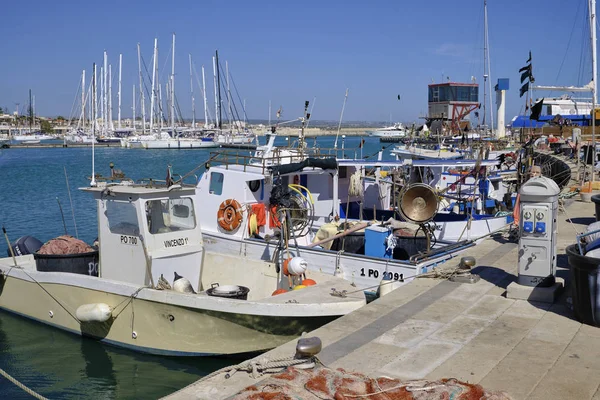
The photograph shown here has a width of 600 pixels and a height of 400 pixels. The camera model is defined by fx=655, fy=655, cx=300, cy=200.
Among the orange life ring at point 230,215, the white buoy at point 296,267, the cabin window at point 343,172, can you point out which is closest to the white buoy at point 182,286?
the white buoy at point 296,267

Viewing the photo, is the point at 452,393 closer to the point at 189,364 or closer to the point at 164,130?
the point at 189,364

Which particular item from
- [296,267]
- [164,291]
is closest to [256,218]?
[296,267]

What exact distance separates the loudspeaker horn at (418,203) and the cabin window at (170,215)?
12.0 ft

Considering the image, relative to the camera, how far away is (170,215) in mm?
10992

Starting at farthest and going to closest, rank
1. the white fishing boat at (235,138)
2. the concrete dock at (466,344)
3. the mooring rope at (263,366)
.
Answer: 1. the white fishing boat at (235,138)
2. the mooring rope at (263,366)
3. the concrete dock at (466,344)

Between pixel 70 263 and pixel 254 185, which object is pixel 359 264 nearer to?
pixel 254 185

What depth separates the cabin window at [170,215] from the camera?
35.2 feet

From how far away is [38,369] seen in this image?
411 inches

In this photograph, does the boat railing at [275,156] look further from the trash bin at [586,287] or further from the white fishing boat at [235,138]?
the white fishing boat at [235,138]

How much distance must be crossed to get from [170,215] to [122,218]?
30.7 inches

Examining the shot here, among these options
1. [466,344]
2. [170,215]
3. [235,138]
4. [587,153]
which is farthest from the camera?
[235,138]

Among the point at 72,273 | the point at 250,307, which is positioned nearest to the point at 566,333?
the point at 250,307

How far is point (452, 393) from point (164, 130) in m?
97.7

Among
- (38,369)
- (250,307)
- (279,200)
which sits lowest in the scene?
(38,369)
